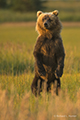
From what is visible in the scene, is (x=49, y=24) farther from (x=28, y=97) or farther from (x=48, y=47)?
(x=28, y=97)

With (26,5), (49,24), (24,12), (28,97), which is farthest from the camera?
(24,12)

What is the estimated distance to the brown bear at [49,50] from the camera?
3717 millimetres

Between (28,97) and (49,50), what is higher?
(49,50)

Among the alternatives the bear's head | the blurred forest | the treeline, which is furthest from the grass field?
the treeline

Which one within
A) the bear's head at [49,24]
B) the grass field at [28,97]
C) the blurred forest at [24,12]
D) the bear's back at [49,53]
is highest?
the blurred forest at [24,12]

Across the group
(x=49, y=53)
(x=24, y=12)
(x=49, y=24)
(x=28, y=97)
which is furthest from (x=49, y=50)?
(x=24, y=12)

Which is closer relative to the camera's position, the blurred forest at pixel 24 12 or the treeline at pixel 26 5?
the blurred forest at pixel 24 12

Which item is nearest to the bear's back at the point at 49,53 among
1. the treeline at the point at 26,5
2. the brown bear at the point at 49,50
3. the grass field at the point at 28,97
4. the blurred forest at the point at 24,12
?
the brown bear at the point at 49,50

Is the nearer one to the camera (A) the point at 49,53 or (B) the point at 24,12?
(A) the point at 49,53

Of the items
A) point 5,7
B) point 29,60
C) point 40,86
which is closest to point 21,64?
point 29,60

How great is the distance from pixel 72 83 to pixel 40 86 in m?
0.96

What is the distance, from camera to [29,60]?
7.12 meters

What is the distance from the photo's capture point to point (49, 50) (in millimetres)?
3746

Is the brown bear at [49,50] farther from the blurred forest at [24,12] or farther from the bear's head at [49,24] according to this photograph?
the blurred forest at [24,12]
